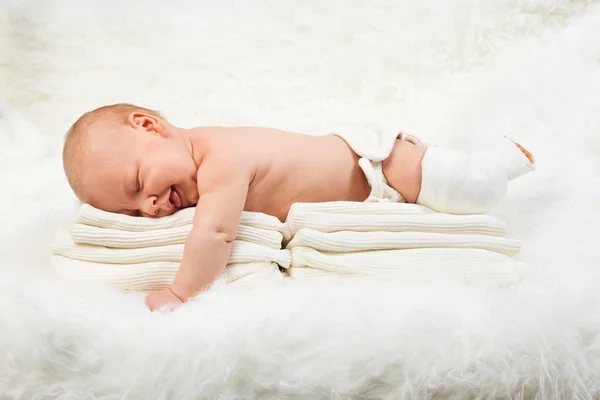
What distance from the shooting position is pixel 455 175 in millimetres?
1183

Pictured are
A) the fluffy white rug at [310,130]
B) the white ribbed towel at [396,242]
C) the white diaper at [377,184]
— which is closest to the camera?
the fluffy white rug at [310,130]

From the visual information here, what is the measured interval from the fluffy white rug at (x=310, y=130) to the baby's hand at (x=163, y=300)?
0.02 metres

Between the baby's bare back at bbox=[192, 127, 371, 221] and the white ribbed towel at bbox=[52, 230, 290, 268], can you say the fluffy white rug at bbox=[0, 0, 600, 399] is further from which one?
the baby's bare back at bbox=[192, 127, 371, 221]

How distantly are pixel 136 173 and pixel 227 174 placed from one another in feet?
0.50

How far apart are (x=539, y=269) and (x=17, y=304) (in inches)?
31.4

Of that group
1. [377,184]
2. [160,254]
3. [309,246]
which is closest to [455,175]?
[377,184]

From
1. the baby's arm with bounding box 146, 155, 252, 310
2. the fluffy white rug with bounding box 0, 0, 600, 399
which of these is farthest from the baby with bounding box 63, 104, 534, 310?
the fluffy white rug with bounding box 0, 0, 600, 399

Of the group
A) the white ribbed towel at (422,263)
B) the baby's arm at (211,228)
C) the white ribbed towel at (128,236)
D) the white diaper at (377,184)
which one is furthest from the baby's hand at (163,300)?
the white diaper at (377,184)

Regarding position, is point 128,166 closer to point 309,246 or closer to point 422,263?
point 309,246

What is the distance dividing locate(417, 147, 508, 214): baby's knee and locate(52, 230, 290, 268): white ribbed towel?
29 cm

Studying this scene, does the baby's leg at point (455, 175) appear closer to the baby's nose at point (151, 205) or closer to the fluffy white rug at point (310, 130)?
the fluffy white rug at point (310, 130)

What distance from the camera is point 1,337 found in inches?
34.8

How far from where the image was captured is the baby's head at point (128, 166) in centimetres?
111

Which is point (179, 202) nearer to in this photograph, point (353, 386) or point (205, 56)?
point (353, 386)
